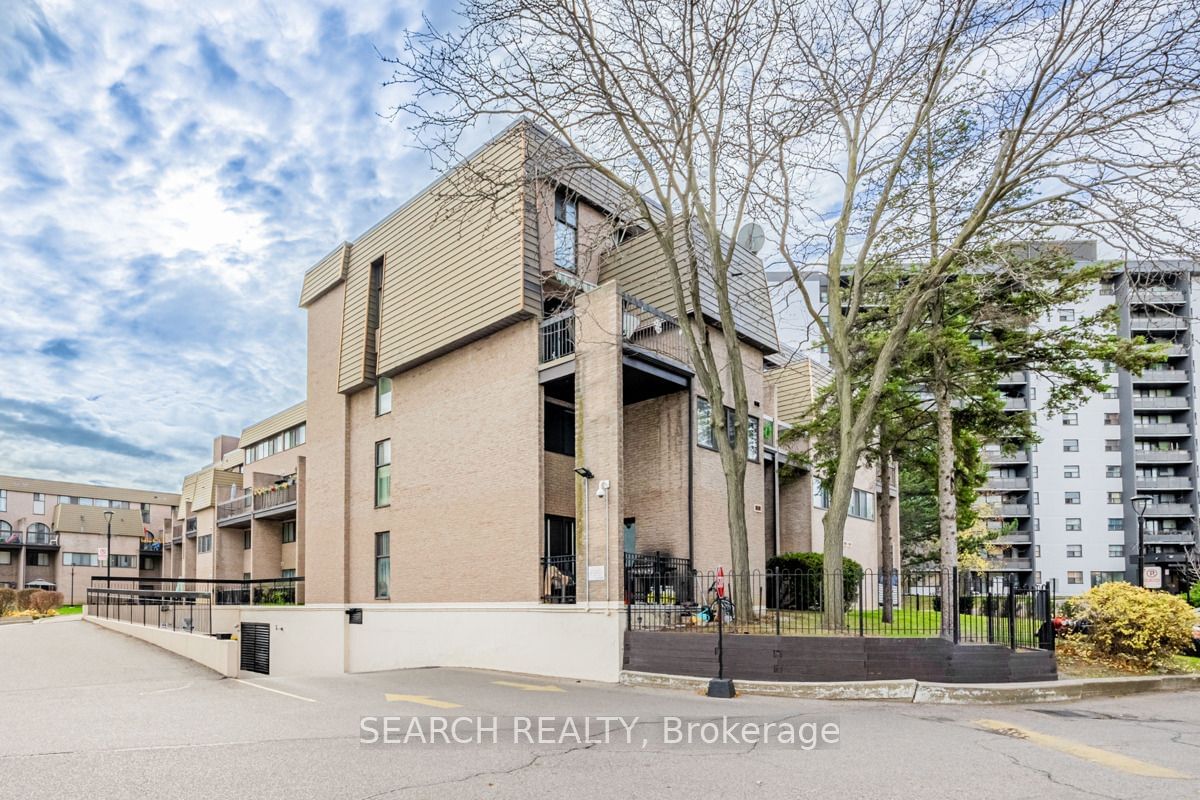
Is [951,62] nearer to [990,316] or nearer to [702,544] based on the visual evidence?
[990,316]

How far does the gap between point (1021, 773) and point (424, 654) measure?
16.2 m

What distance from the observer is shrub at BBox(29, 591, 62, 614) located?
42125 mm

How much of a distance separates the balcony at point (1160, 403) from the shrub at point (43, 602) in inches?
3165

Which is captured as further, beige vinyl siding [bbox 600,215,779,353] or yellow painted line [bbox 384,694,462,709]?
beige vinyl siding [bbox 600,215,779,353]

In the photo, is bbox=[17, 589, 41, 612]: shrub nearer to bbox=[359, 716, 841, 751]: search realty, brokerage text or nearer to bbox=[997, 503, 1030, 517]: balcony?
bbox=[359, 716, 841, 751]: search realty, brokerage text

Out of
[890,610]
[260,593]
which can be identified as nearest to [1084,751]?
[890,610]

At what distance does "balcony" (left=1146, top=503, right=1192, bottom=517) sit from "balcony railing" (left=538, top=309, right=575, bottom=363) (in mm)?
71919

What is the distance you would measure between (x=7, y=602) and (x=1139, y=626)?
1713 inches

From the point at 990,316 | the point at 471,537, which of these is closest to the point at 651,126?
the point at 990,316

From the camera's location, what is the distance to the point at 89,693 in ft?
47.3

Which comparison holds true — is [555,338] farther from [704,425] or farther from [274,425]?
[274,425]

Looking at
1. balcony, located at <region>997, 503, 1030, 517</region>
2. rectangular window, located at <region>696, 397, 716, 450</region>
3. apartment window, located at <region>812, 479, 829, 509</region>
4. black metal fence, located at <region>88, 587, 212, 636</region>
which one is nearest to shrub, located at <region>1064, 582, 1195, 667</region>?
rectangular window, located at <region>696, 397, 716, 450</region>

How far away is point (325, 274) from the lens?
94.2 ft

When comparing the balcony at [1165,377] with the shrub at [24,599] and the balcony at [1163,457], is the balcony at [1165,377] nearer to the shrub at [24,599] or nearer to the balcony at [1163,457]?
the balcony at [1163,457]
